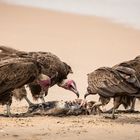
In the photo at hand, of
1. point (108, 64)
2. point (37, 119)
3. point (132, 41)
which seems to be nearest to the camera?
point (37, 119)

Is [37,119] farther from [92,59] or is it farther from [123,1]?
[123,1]

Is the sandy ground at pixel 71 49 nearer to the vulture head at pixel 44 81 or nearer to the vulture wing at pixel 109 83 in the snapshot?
the vulture wing at pixel 109 83

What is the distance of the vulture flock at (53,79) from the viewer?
1366 centimetres

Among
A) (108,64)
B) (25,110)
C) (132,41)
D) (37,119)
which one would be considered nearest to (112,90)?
(37,119)

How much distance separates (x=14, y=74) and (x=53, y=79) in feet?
7.24

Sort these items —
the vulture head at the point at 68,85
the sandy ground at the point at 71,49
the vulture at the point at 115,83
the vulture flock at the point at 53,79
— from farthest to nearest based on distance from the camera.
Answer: the vulture head at the point at 68,85 → the vulture flock at the point at 53,79 → the vulture at the point at 115,83 → the sandy ground at the point at 71,49

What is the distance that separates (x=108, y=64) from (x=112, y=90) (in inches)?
339

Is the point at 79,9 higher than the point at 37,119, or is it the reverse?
the point at 79,9

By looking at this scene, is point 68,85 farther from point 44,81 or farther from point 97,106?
point 97,106

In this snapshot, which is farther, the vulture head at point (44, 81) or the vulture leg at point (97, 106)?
the vulture head at point (44, 81)

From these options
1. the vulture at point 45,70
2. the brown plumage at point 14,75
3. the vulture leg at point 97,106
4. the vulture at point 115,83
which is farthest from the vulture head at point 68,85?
the brown plumage at point 14,75

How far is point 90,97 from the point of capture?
17.3 meters

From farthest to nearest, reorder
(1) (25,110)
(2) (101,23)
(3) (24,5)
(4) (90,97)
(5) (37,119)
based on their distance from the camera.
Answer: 1. (3) (24,5)
2. (2) (101,23)
3. (4) (90,97)
4. (1) (25,110)
5. (5) (37,119)

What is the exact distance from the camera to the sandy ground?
Result: 38.0ft
